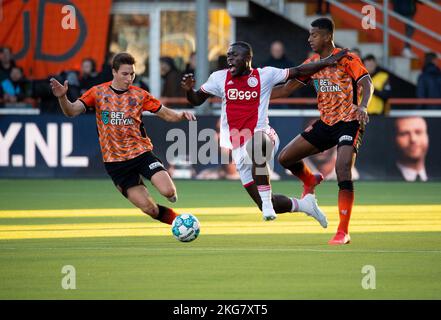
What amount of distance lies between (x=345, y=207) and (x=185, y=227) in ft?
5.43

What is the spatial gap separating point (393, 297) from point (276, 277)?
133cm

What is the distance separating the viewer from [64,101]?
1277cm

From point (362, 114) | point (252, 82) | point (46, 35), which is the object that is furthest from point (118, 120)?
point (46, 35)

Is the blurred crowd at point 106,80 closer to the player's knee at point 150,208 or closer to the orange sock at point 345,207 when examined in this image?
the orange sock at point 345,207

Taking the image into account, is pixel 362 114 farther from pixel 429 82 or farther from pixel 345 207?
pixel 429 82

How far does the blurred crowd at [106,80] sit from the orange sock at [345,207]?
31.9 feet

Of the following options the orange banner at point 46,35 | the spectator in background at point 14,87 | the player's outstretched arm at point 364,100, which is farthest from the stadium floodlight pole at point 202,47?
the player's outstretched arm at point 364,100

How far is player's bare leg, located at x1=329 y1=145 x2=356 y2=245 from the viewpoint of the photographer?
495 inches

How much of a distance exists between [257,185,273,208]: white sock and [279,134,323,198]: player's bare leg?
0.52 m

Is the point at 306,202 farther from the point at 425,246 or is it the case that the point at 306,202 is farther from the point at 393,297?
the point at 393,297

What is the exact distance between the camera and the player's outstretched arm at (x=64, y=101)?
1252cm

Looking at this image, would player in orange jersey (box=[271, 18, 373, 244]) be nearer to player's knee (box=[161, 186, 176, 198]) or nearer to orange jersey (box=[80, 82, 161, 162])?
player's knee (box=[161, 186, 176, 198])

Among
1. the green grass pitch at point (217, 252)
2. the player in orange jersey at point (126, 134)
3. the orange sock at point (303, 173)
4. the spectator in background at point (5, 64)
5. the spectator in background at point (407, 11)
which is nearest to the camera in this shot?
the green grass pitch at point (217, 252)
